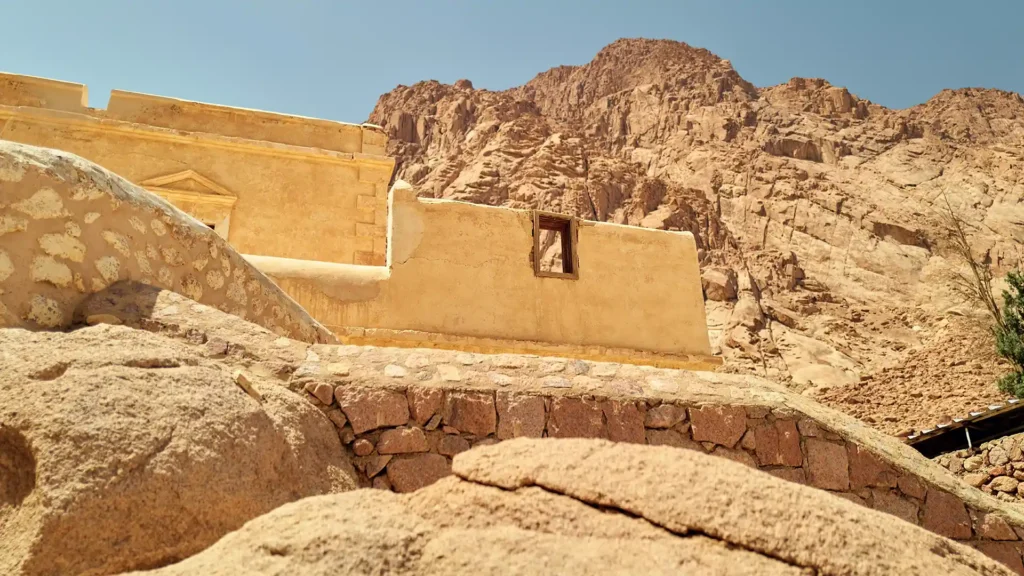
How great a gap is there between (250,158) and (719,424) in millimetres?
9343

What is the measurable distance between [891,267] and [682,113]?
20.8 m

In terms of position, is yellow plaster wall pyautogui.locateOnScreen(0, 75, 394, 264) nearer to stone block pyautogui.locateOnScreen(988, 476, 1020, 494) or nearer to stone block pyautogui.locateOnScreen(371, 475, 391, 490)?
stone block pyautogui.locateOnScreen(371, 475, 391, 490)

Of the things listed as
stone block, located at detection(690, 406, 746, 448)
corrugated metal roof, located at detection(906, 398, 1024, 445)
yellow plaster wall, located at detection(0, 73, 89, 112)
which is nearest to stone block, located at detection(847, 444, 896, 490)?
stone block, located at detection(690, 406, 746, 448)

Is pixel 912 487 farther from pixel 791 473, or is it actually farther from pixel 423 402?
pixel 423 402

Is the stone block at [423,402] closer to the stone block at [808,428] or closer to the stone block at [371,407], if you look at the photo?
the stone block at [371,407]

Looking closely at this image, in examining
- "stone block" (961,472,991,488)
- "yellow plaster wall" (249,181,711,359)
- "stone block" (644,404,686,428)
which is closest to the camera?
"stone block" (644,404,686,428)

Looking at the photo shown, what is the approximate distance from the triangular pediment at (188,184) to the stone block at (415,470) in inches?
346

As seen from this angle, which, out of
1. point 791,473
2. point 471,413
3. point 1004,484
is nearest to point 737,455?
point 791,473

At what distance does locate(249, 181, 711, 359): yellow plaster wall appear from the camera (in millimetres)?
8500

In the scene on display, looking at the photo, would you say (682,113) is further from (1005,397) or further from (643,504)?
(643,504)

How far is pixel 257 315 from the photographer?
4.29 metres

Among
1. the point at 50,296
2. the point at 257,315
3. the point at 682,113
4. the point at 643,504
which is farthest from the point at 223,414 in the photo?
the point at 682,113

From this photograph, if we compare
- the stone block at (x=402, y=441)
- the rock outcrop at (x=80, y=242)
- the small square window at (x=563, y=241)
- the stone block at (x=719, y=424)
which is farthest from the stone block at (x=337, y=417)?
the small square window at (x=563, y=241)

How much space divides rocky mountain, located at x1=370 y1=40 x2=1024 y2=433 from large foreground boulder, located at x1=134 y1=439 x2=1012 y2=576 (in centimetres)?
2168
